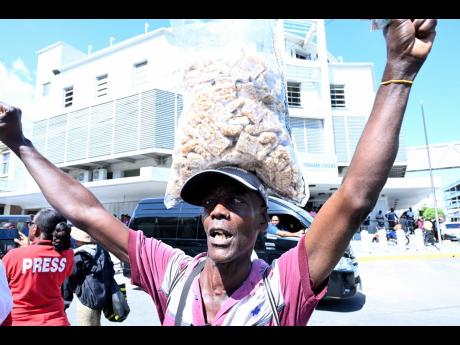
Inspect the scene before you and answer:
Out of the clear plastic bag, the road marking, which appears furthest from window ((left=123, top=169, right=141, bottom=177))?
the clear plastic bag

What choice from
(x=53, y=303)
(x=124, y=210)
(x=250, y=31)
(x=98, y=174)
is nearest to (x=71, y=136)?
(x=98, y=174)

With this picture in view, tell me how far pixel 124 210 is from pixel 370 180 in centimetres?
2677

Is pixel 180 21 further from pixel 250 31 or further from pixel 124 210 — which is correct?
pixel 124 210

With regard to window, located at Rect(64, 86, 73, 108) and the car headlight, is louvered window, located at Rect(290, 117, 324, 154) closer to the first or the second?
window, located at Rect(64, 86, 73, 108)

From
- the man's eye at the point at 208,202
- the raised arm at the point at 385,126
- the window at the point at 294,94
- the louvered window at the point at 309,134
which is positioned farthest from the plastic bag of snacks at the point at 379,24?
the window at the point at 294,94

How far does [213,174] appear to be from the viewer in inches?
50.8

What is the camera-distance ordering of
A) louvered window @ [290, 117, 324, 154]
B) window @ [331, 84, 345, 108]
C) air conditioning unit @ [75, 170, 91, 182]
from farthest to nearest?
air conditioning unit @ [75, 170, 91, 182], window @ [331, 84, 345, 108], louvered window @ [290, 117, 324, 154]

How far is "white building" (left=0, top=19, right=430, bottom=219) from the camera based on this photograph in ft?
79.1

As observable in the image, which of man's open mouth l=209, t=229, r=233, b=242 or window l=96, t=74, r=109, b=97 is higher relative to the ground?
window l=96, t=74, r=109, b=97

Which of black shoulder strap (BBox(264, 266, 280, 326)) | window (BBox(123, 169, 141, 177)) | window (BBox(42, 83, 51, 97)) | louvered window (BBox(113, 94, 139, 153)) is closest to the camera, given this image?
black shoulder strap (BBox(264, 266, 280, 326))

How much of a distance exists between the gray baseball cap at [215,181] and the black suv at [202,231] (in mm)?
4321

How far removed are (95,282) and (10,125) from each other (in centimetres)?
243

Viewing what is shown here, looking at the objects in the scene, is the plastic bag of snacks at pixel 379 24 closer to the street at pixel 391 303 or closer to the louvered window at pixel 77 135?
the street at pixel 391 303

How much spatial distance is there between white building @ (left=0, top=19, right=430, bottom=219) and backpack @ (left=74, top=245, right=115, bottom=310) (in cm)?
1822
